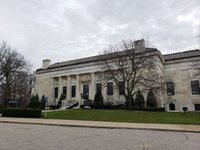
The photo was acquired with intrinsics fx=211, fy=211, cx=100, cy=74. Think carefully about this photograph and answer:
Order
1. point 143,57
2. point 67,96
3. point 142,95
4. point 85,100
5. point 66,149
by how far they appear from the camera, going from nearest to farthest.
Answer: point 66,149, point 143,57, point 142,95, point 85,100, point 67,96

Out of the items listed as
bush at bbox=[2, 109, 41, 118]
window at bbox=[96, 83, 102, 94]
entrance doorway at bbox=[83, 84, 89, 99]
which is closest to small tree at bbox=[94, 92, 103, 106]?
window at bbox=[96, 83, 102, 94]

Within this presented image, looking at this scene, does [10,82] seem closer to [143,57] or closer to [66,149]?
[143,57]

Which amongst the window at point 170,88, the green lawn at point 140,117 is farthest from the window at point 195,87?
the green lawn at point 140,117

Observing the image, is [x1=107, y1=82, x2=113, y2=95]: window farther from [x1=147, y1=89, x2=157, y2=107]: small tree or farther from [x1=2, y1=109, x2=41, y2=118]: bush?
[x1=2, y1=109, x2=41, y2=118]: bush

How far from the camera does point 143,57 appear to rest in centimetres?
3544

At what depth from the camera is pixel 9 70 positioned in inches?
1854

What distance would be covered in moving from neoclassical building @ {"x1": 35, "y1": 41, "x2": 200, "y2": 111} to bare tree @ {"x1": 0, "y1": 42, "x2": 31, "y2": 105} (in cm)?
977

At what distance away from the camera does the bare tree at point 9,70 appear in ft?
154

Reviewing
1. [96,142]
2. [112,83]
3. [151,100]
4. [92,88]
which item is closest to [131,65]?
[151,100]

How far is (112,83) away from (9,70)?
2331 cm

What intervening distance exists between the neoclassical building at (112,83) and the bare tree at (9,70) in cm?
977

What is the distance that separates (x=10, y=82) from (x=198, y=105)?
41127 mm

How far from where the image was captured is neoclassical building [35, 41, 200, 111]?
4331 cm

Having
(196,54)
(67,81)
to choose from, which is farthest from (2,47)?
(196,54)
